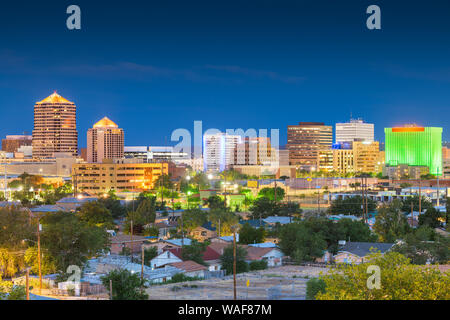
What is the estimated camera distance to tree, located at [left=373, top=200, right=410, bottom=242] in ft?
103

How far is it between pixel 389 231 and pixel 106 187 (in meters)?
51.6

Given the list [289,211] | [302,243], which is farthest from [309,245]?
[289,211]

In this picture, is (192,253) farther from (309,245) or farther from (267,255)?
(309,245)

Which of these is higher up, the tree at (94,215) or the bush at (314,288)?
the tree at (94,215)

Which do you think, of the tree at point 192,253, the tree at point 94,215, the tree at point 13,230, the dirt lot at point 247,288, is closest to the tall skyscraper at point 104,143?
the tree at point 94,215

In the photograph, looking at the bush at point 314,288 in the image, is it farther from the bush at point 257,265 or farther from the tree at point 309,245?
the tree at point 309,245

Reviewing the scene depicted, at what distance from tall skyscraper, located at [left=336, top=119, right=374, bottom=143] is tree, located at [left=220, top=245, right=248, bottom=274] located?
538 feet

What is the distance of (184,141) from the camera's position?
170 m

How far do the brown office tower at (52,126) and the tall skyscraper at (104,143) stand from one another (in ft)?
21.4

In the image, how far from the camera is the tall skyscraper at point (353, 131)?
185500 millimetres

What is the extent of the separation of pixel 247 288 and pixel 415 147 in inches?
4665
